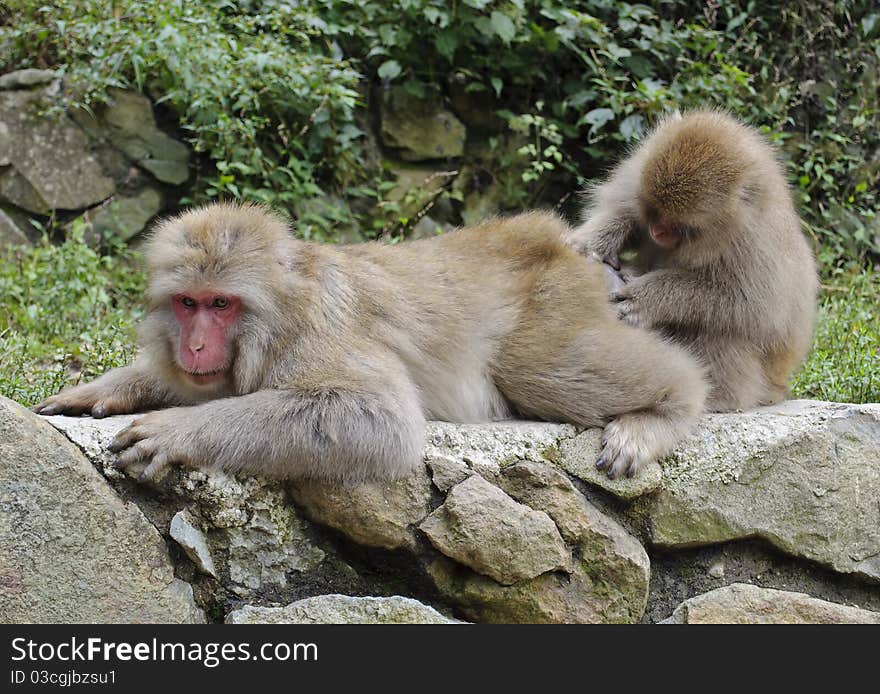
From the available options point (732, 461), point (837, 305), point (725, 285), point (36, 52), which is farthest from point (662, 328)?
point (36, 52)

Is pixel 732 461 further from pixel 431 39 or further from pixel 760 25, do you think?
pixel 760 25

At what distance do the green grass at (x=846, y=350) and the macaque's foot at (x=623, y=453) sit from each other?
2.20 m

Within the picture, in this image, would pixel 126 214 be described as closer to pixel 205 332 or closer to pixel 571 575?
pixel 205 332

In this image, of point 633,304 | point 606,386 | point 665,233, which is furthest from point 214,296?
point 665,233

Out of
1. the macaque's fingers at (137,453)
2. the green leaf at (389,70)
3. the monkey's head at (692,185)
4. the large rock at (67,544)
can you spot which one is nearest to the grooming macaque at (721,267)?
the monkey's head at (692,185)

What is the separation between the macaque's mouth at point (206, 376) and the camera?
3.48 metres

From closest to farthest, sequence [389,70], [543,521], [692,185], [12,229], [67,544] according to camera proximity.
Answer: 1. [67,544]
2. [543,521]
3. [692,185]
4. [12,229]
5. [389,70]

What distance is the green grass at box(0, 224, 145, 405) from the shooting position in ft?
17.5

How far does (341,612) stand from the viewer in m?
3.37

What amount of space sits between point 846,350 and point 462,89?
4098 mm

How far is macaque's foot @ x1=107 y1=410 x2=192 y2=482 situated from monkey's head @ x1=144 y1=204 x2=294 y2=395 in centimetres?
21

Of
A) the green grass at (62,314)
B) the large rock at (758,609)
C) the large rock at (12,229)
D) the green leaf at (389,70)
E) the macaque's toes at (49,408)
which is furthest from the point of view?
the green leaf at (389,70)

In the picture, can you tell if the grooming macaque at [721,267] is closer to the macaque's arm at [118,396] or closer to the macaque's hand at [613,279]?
the macaque's hand at [613,279]

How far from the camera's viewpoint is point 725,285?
4395 mm
